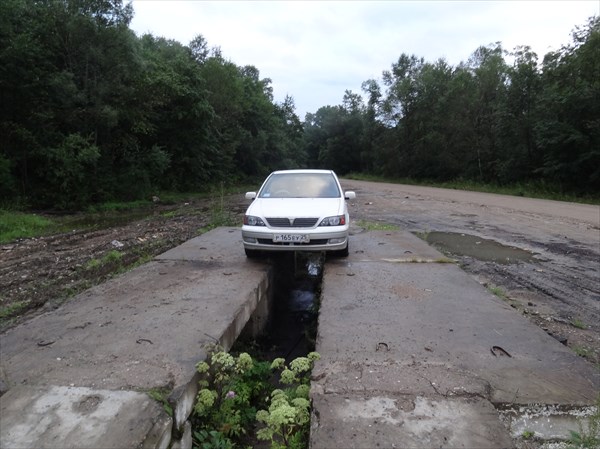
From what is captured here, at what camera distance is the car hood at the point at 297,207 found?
254 inches

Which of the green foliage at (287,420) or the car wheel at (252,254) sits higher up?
the car wheel at (252,254)

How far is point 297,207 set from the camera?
6.66 m

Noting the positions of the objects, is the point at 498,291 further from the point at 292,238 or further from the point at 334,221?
the point at 292,238

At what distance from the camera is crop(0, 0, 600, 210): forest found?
716 inches

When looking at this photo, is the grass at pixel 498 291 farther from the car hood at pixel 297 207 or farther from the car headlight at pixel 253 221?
the car headlight at pixel 253 221

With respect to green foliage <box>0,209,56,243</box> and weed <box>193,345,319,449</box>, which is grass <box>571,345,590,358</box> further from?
green foliage <box>0,209,56,243</box>

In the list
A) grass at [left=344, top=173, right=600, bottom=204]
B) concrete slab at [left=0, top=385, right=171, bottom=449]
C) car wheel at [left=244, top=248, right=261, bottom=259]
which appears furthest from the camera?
grass at [left=344, top=173, right=600, bottom=204]

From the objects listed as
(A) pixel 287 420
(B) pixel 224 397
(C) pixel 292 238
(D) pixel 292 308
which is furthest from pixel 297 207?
(A) pixel 287 420

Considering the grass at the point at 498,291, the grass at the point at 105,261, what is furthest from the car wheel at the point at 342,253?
the grass at the point at 105,261

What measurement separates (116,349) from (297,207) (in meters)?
3.72

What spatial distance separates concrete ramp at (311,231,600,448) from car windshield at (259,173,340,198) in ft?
8.17

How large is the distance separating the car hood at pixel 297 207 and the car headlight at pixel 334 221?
0.22 ft

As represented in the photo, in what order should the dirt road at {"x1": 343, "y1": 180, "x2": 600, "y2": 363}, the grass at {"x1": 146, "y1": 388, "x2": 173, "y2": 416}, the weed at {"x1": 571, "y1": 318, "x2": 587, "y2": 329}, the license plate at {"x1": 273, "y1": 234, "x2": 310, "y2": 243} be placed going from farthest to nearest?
the license plate at {"x1": 273, "y1": 234, "x2": 310, "y2": 243}, the dirt road at {"x1": 343, "y1": 180, "x2": 600, "y2": 363}, the weed at {"x1": 571, "y1": 318, "x2": 587, "y2": 329}, the grass at {"x1": 146, "y1": 388, "x2": 173, "y2": 416}

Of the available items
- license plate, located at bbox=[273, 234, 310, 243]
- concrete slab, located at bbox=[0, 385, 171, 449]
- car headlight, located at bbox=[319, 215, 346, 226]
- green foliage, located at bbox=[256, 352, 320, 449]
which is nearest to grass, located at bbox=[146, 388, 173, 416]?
concrete slab, located at bbox=[0, 385, 171, 449]
